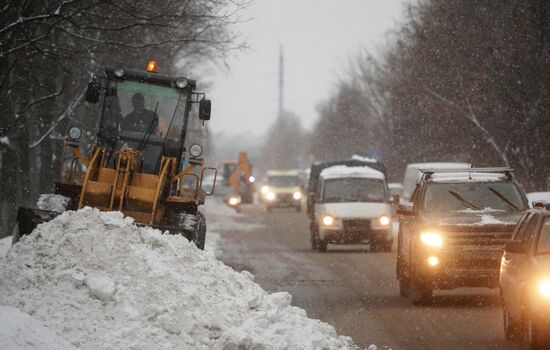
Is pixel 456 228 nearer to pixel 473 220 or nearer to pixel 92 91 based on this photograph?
pixel 473 220

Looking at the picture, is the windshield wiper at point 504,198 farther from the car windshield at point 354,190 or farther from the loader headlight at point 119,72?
the car windshield at point 354,190

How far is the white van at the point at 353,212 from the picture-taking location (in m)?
27.3

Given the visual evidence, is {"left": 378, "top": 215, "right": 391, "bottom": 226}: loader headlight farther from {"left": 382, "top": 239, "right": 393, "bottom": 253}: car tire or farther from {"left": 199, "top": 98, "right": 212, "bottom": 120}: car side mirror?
{"left": 199, "top": 98, "right": 212, "bottom": 120}: car side mirror

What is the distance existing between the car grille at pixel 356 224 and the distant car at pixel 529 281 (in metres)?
14.7

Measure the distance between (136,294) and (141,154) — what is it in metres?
6.59

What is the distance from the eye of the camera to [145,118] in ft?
59.2

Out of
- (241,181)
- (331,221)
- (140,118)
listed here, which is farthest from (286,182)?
(140,118)

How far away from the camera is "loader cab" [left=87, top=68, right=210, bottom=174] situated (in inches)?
703

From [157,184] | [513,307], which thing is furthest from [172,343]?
[157,184]

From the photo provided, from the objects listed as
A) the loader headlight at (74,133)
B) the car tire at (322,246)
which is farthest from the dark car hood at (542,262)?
the car tire at (322,246)

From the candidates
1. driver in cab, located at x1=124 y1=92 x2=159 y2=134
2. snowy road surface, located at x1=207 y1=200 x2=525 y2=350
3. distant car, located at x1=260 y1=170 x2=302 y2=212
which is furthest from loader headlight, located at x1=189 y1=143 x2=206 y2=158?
distant car, located at x1=260 y1=170 x2=302 y2=212

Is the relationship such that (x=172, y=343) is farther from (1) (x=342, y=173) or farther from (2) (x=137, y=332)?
(1) (x=342, y=173)

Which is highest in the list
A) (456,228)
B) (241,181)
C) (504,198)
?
(241,181)

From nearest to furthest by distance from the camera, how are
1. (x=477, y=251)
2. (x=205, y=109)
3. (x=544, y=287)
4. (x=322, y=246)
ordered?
(x=544, y=287)
(x=477, y=251)
(x=205, y=109)
(x=322, y=246)
